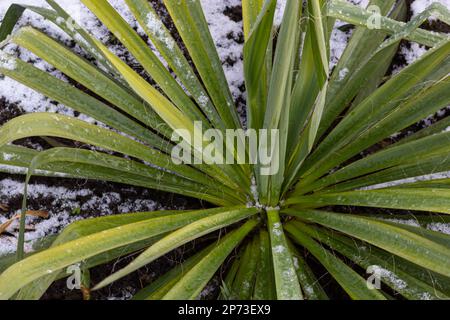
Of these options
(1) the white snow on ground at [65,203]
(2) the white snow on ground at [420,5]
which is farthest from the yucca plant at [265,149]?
(2) the white snow on ground at [420,5]

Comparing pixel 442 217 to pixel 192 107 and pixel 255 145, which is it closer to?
pixel 255 145

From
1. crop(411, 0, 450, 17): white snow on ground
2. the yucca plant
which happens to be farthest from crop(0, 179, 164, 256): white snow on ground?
crop(411, 0, 450, 17): white snow on ground

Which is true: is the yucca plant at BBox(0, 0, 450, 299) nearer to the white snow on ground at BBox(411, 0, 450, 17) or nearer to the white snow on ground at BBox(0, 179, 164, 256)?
the white snow on ground at BBox(0, 179, 164, 256)

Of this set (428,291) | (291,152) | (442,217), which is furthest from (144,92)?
(442,217)

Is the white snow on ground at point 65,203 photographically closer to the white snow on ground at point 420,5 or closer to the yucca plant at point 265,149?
the yucca plant at point 265,149

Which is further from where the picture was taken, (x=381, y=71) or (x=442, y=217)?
(x=381, y=71)

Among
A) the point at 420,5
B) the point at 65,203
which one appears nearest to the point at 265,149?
the point at 65,203

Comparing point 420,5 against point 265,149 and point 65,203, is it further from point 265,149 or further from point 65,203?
point 65,203
